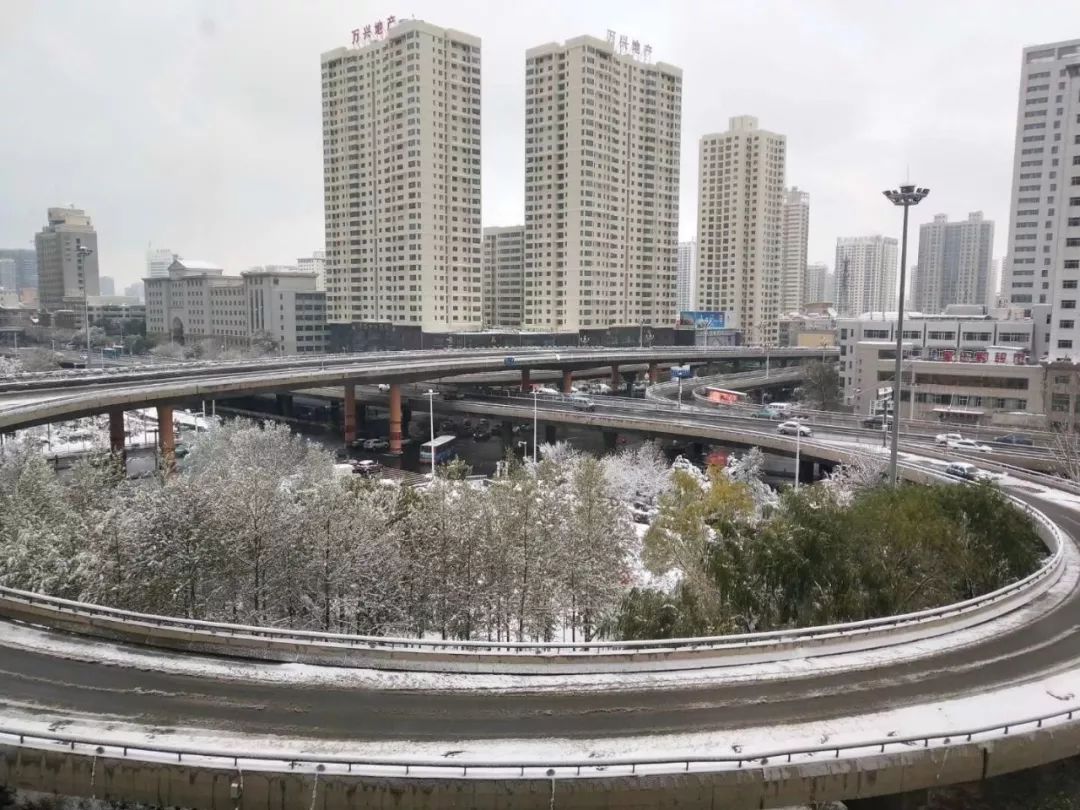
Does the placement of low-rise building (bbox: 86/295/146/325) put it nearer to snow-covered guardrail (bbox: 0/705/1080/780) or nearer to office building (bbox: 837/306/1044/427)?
office building (bbox: 837/306/1044/427)

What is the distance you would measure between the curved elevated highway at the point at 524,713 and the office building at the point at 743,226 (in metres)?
136

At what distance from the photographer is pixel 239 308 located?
13862 centimetres

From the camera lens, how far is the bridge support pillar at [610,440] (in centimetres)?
6228

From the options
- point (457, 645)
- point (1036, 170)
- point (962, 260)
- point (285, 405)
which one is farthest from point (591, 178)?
point (962, 260)

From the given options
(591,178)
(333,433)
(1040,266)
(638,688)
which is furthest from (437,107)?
(638,688)

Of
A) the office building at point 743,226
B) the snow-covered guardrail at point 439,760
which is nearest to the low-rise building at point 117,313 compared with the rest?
the office building at point 743,226

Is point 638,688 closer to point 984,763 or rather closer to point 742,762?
point 742,762

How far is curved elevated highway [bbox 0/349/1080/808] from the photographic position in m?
11.2

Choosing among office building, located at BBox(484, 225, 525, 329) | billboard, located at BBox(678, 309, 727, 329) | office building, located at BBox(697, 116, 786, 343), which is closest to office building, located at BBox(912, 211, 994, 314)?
office building, located at BBox(697, 116, 786, 343)

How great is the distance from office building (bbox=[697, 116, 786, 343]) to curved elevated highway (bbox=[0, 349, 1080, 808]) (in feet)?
448

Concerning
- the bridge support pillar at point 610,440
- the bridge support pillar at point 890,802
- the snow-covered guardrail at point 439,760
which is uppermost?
the snow-covered guardrail at point 439,760

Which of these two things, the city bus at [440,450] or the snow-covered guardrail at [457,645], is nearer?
the snow-covered guardrail at [457,645]

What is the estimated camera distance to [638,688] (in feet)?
47.1

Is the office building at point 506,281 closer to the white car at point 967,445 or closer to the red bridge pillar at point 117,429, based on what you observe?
the red bridge pillar at point 117,429
